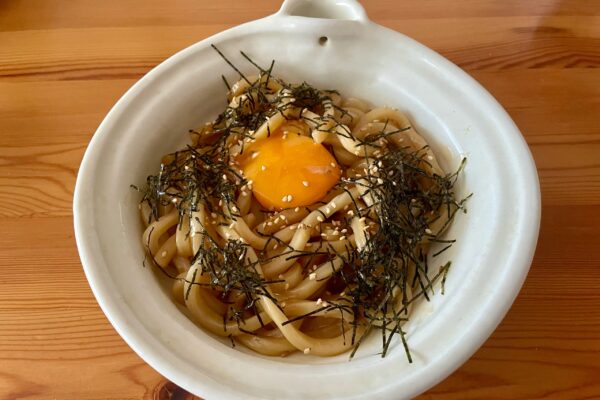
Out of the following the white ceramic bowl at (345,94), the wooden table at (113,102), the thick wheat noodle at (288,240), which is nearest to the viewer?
the white ceramic bowl at (345,94)

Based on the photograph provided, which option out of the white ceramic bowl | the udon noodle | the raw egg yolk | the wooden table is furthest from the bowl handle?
the wooden table

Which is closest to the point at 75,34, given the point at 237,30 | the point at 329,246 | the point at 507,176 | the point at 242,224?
the point at 237,30

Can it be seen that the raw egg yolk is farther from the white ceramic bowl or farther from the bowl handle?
the bowl handle

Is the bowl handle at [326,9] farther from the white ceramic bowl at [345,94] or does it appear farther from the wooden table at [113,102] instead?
the wooden table at [113,102]

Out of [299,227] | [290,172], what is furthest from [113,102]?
[299,227]

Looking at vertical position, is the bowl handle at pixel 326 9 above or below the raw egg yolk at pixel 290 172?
above

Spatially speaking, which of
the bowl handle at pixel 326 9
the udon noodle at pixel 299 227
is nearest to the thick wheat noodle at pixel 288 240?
the udon noodle at pixel 299 227

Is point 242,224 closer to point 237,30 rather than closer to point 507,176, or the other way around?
point 237,30
